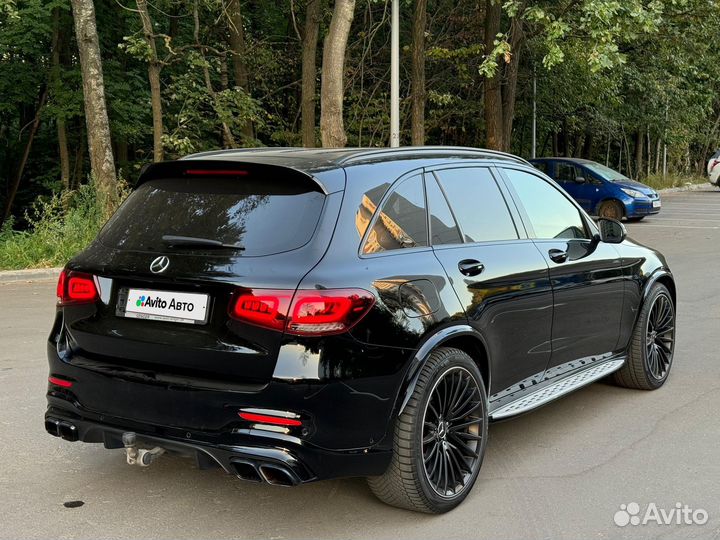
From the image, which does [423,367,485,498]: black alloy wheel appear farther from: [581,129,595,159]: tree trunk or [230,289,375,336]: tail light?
[581,129,595,159]: tree trunk

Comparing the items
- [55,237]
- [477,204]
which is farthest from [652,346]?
[55,237]

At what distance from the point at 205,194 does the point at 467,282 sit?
4.40ft

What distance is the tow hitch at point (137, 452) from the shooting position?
3700 mm

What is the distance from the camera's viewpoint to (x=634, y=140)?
42.6 m

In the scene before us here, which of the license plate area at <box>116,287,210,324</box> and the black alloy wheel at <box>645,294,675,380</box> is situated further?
the black alloy wheel at <box>645,294,675,380</box>

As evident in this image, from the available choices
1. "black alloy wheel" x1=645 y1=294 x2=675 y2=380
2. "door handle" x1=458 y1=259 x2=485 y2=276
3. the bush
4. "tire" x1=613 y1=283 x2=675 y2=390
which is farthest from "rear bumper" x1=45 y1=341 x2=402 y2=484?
the bush

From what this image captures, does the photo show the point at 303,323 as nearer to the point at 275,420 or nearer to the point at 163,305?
the point at 275,420

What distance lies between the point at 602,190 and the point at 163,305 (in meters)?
20.1

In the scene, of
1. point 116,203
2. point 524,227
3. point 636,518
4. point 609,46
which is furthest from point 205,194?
point 609,46

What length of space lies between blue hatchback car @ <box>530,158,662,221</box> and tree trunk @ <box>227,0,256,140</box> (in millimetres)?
7554

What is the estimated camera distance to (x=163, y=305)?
371 cm

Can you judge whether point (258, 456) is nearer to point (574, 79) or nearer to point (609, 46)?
point (609, 46)

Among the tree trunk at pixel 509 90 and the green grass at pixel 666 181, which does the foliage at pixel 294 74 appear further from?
the green grass at pixel 666 181

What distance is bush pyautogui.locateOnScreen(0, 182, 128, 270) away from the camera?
12.7 m
